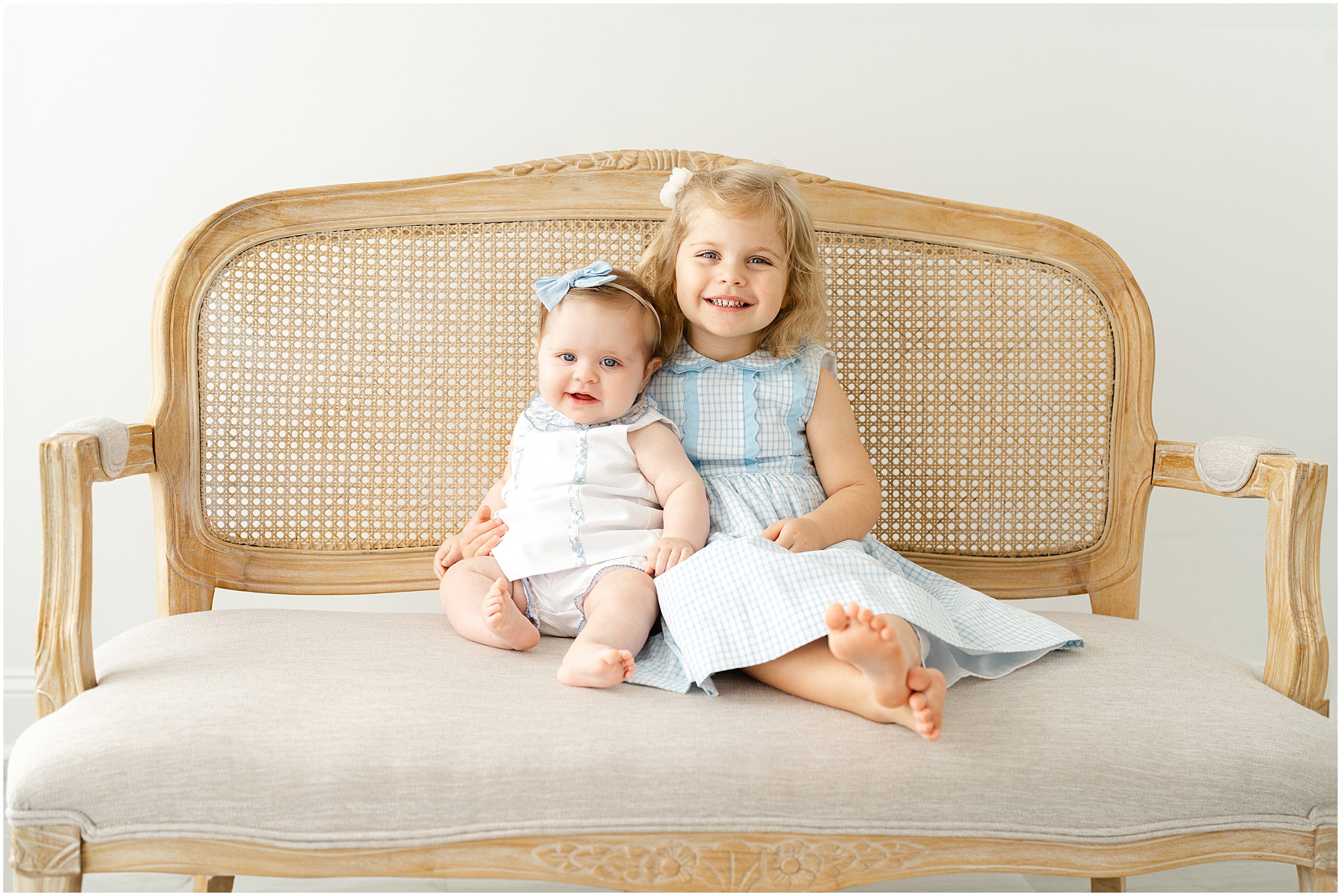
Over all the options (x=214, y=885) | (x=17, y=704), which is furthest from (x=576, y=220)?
(x=17, y=704)

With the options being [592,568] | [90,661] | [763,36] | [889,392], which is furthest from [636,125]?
[90,661]

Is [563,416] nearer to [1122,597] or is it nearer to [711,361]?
[711,361]

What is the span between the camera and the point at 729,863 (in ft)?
3.24

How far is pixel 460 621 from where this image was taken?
1297mm

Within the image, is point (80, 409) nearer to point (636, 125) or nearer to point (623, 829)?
point (636, 125)

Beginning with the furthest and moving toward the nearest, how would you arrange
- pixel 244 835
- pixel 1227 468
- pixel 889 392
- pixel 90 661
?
pixel 889 392 → pixel 1227 468 → pixel 90 661 → pixel 244 835

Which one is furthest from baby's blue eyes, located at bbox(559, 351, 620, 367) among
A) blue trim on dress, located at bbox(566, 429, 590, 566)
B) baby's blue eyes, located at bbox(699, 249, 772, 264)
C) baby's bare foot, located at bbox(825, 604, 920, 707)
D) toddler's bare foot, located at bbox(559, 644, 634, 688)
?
baby's bare foot, located at bbox(825, 604, 920, 707)

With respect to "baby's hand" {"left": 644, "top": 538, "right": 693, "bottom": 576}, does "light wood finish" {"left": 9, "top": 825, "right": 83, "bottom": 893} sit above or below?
below

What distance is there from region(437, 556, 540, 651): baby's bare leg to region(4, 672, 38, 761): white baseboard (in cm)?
122

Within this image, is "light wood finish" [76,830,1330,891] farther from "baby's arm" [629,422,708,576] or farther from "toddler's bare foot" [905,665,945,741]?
"baby's arm" [629,422,708,576]

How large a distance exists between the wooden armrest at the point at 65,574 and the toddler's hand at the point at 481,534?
0.49m

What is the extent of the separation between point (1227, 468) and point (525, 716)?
1.06 metres

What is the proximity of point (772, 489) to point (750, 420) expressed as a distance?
0.40ft

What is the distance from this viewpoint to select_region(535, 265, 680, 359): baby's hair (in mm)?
1401
